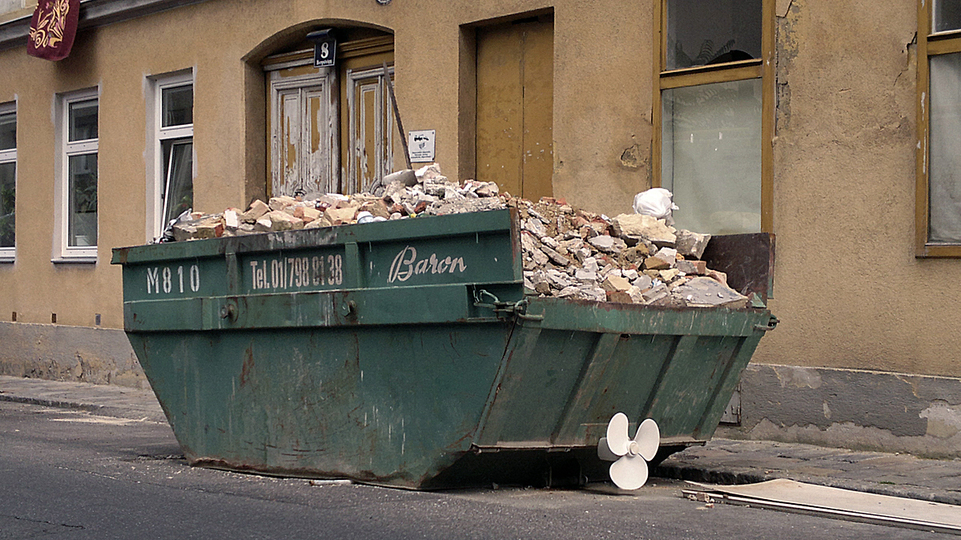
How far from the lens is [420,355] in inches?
227

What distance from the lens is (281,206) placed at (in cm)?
702

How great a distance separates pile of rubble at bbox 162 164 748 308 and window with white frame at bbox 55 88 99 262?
8.09 meters

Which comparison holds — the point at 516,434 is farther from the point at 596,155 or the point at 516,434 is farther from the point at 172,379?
the point at 596,155

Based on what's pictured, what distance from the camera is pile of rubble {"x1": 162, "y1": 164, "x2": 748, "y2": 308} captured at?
6000mm

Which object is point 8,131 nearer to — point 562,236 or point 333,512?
point 562,236

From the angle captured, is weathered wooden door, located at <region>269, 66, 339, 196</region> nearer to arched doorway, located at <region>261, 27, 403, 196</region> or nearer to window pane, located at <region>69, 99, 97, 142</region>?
arched doorway, located at <region>261, 27, 403, 196</region>

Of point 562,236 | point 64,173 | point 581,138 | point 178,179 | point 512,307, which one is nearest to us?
point 512,307

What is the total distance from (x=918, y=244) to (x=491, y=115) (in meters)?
4.44

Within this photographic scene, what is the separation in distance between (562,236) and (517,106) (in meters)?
4.43

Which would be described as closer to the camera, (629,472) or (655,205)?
(629,472)

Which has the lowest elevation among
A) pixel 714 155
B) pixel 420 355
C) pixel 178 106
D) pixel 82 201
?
pixel 420 355

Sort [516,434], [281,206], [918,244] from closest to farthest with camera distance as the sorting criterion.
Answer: [516,434], [281,206], [918,244]

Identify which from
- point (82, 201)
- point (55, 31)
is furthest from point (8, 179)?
point (55, 31)

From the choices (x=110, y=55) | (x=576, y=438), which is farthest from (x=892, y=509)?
(x=110, y=55)
